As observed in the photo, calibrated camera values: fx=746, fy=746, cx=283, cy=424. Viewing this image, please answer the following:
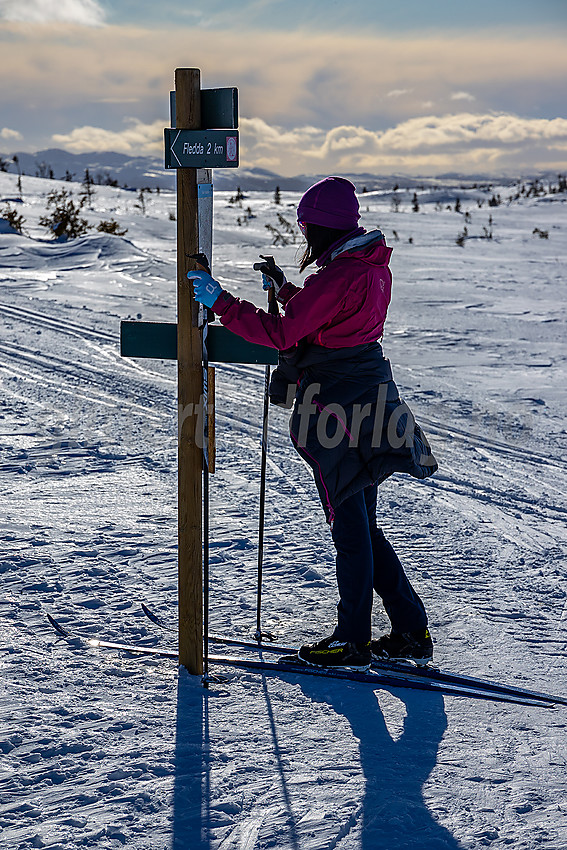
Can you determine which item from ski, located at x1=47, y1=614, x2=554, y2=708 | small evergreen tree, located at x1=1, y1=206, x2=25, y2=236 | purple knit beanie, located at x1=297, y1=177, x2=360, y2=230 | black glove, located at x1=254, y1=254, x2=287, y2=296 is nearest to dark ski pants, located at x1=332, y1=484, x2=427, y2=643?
ski, located at x1=47, y1=614, x2=554, y2=708

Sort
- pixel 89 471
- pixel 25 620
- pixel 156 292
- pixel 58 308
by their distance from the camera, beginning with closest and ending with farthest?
1. pixel 25 620
2. pixel 89 471
3. pixel 58 308
4. pixel 156 292

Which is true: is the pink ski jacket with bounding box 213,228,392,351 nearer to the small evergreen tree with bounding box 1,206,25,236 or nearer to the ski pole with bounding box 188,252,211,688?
the ski pole with bounding box 188,252,211,688

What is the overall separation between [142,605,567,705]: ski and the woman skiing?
56 mm

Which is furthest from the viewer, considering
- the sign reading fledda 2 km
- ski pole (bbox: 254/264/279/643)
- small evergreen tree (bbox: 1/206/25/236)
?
small evergreen tree (bbox: 1/206/25/236)

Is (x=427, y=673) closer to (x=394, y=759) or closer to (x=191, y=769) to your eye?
(x=394, y=759)

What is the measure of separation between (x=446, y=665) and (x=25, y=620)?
1603 millimetres

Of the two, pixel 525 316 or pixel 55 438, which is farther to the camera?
pixel 525 316

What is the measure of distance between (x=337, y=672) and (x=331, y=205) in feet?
5.28

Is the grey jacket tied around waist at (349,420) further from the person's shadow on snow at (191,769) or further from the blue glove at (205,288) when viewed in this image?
the person's shadow on snow at (191,769)

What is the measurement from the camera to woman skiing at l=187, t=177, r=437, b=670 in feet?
7.62

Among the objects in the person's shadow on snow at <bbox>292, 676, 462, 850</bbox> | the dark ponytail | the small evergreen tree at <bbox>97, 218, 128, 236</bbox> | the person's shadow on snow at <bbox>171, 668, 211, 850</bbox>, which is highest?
the small evergreen tree at <bbox>97, 218, 128, 236</bbox>

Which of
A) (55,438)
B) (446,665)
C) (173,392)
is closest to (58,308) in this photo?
(173,392)

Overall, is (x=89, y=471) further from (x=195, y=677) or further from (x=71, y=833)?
(x=71, y=833)

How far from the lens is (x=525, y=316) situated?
8.79 meters
